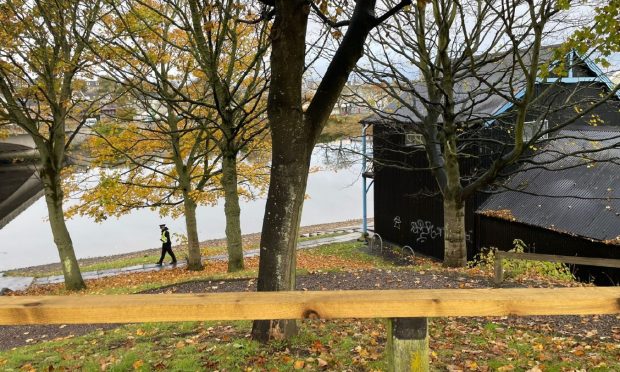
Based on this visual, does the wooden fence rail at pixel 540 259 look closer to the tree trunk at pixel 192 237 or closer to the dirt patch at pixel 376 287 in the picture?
the dirt patch at pixel 376 287

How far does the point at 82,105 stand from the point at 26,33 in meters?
4.27

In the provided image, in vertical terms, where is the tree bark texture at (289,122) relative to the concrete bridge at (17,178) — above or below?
below

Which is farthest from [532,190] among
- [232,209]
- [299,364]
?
[299,364]

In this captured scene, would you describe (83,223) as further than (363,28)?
Yes

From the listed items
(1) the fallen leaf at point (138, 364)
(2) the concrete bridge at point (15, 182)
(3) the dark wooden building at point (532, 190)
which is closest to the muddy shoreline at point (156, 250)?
(3) the dark wooden building at point (532, 190)

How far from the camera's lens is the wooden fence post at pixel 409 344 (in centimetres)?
232

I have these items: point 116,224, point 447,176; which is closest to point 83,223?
point 116,224

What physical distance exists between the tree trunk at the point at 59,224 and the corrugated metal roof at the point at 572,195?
12579 mm

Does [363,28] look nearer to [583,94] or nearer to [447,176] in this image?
[447,176]

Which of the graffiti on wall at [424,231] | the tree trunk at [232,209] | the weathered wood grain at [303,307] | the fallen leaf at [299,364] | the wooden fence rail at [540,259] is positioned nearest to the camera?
the weathered wood grain at [303,307]

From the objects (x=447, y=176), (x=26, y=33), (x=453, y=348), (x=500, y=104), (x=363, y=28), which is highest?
(x=26, y=33)

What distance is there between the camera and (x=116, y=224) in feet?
116

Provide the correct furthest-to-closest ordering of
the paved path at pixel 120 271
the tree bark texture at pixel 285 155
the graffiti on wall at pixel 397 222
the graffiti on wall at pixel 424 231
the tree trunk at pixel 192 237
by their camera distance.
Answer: the graffiti on wall at pixel 397 222
the graffiti on wall at pixel 424 231
the paved path at pixel 120 271
the tree trunk at pixel 192 237
the tree bark texture at pixel 285 155

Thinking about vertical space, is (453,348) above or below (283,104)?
below
